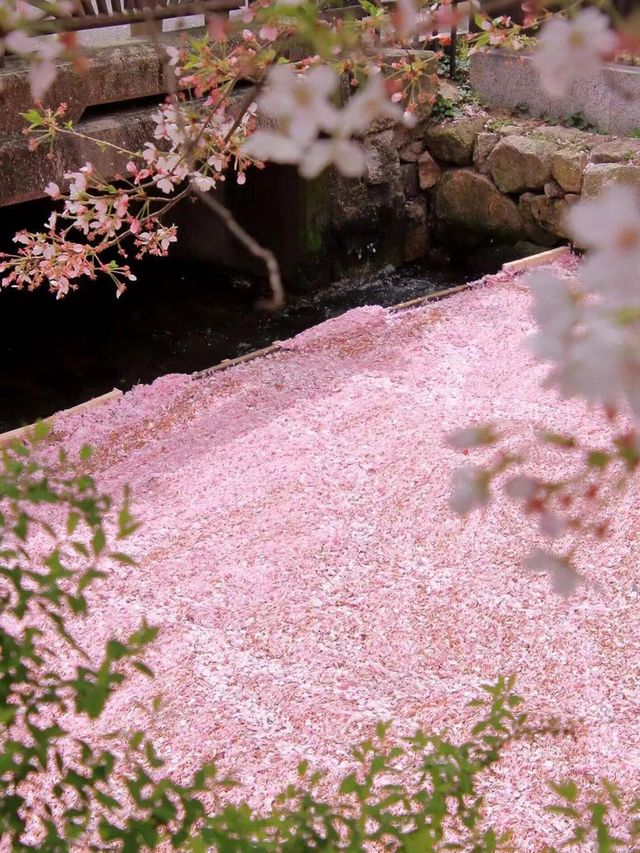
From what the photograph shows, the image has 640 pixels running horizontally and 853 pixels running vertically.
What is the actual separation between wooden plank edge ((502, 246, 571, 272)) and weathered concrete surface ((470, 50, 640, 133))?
2.65ft

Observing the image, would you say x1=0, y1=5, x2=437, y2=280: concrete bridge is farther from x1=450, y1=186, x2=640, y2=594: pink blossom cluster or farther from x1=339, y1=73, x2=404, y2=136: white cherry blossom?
x1=450, y1=186, x2=640, y2=594: pink blossom cluster

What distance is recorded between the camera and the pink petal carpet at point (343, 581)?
197cm

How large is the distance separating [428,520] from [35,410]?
219 cm

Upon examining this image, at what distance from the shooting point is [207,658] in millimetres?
2158

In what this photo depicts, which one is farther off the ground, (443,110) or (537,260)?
(443,110)

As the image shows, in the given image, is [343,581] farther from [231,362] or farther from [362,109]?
[362,109]

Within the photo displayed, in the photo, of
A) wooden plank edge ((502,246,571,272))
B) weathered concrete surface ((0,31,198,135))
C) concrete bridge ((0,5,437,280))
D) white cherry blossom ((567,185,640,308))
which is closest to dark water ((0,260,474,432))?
concrete bridge ((0,5,437,280))

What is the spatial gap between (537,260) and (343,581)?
2542mm

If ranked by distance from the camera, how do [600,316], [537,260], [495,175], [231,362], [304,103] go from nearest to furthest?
[600,316]
[304,103]
[231,362]
[537,260]
[495,175]

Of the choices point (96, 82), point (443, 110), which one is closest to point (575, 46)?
point (96, 82)

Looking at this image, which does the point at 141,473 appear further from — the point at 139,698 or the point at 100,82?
the point at 100,82

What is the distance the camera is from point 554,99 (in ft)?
16.3

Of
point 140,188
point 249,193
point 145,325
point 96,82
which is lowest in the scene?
point 145,325

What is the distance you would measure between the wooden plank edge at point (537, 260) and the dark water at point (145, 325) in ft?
2.63
